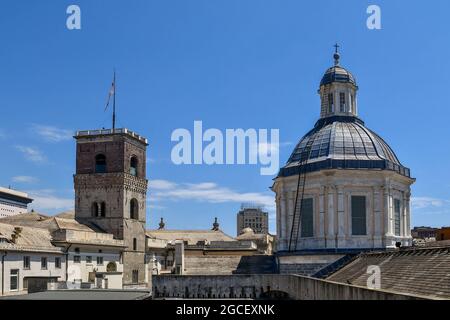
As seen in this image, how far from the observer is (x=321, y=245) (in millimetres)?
51969

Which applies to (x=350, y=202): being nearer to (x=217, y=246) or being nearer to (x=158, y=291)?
(x=158, y=291)

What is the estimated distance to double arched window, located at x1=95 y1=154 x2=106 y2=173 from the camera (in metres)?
86.5

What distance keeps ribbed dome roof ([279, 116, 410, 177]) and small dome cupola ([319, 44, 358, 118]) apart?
3.19ft

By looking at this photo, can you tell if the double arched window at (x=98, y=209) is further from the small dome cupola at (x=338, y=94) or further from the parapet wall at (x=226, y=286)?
the parapet wall at (x=226, y=286)

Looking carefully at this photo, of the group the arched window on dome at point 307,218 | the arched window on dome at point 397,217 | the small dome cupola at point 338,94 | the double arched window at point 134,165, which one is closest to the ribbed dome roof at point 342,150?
the small dome cupola at point 338,94

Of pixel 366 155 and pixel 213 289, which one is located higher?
pixel 366 155

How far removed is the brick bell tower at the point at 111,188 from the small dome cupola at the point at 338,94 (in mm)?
35408

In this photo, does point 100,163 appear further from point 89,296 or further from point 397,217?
point 89,296

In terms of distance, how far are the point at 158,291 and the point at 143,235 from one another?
45584 millimetres

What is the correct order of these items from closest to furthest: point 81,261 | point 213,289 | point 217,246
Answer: point 213,289 → point 81,261 → point 217,246

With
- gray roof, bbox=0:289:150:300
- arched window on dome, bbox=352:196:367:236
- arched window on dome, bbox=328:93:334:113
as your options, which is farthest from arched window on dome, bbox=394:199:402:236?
gray roof, bbox=0:289:150:300

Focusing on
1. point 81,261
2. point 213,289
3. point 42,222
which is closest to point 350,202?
point 213,289

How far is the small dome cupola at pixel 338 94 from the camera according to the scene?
58.5m
